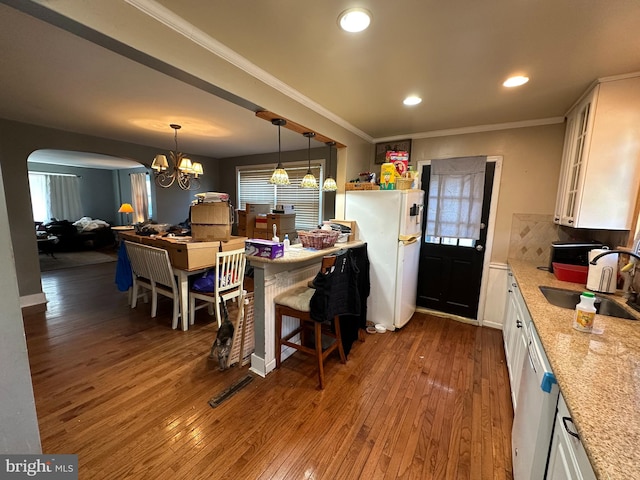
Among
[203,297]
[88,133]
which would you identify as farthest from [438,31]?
[88,133]

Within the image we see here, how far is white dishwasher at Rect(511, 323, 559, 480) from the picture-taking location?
98cm

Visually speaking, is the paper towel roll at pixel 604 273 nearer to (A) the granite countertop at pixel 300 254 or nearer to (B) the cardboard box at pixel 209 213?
(A) the granite countertop at pixel 300 254

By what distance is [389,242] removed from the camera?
281 cm

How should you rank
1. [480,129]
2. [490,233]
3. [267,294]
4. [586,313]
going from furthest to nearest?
[490,233], [480,129], [267,294], [586,313]

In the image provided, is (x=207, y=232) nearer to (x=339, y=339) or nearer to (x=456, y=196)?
(x=339, y=339)

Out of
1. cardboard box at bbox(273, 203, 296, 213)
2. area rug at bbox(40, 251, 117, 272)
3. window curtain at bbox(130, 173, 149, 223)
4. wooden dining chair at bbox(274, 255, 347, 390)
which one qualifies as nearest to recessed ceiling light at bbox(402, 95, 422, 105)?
wooden dining chair at bbox(274, 255, 347, 390)

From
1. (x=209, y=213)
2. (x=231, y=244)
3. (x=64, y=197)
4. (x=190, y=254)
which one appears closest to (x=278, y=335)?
(x=190, y=254)

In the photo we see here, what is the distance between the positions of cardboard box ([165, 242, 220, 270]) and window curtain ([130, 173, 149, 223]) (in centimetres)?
559

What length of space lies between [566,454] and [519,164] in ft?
9.42

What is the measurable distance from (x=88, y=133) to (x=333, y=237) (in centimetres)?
400

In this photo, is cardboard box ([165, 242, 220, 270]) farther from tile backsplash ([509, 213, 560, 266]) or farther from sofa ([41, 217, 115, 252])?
sofa ([41, 217, 115, 252])

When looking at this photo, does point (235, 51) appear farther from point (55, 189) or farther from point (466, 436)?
point (55, 189)

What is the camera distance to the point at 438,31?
4.58 ft

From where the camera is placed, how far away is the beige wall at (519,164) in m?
2.69
